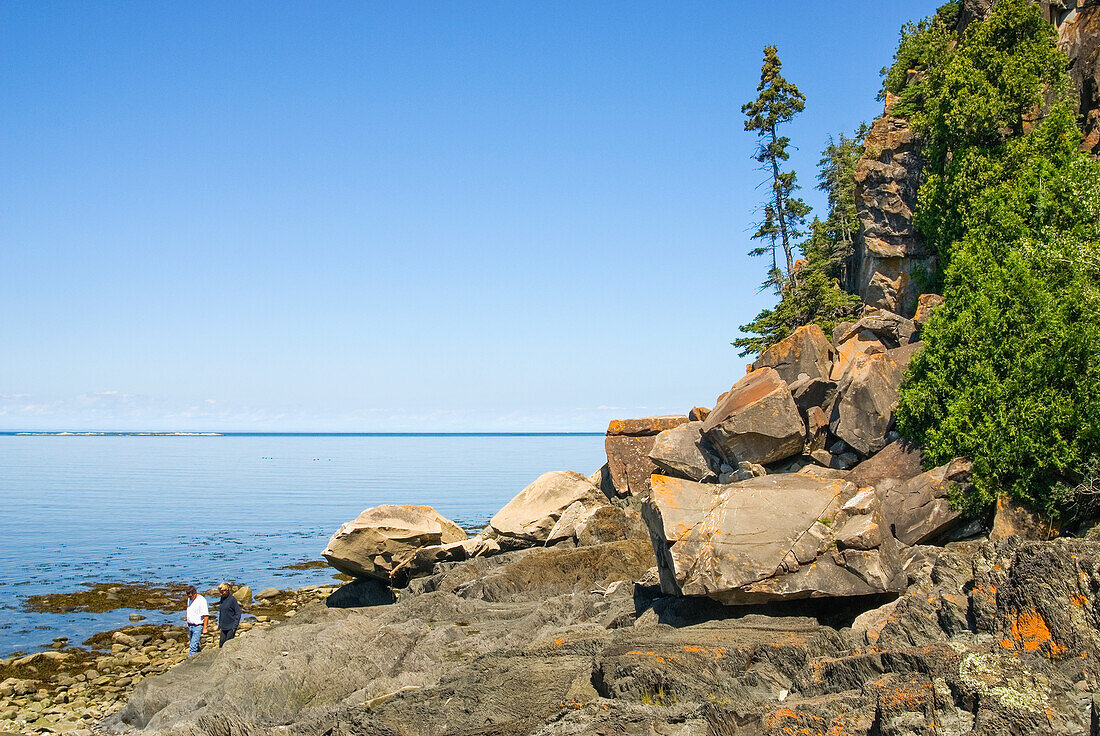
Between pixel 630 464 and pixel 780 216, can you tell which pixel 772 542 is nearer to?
pixel 630 464

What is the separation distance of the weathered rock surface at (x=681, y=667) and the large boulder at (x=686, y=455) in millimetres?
7333

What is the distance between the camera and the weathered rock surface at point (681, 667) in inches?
326

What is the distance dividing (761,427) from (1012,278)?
868 cm

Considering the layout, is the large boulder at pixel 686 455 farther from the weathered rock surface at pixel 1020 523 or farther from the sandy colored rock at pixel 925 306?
the weathered rock surface at pixel 1020 523

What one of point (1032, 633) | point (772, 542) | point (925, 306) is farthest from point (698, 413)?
point (1032, 633)

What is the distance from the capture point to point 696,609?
1661 centimetres

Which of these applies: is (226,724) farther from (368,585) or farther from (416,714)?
(368,585)

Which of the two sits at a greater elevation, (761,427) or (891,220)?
(891,220)

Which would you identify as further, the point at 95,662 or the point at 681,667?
the point at 95,662

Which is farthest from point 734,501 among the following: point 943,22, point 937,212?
point 943,22

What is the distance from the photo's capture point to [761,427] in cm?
2630

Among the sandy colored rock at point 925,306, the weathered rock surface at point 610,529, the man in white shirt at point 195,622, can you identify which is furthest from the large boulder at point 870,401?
the man in white shirt at point 195,622

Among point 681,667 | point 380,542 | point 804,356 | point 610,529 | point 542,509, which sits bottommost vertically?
point 380,542

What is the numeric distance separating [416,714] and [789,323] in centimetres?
3340
